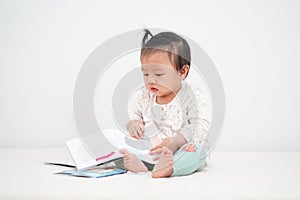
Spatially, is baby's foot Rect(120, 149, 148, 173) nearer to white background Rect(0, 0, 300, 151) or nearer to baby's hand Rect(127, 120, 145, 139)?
baby's hand Rect(127, 120, 145, 139)

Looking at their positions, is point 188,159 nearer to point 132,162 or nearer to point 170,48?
point 132,162

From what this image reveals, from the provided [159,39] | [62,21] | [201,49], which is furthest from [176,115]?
[62,21]

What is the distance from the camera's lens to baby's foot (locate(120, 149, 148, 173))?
125 cm

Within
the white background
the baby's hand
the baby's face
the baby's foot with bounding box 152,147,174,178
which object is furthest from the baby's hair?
the white background

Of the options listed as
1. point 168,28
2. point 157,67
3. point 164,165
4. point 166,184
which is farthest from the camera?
point 168,28

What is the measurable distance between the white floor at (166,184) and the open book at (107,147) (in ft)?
0.29

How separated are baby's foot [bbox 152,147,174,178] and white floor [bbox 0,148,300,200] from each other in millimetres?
34

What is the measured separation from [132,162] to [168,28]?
2.85 feet

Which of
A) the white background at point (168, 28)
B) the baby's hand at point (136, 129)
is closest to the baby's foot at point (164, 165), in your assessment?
the baby's hand at point (136, 129)

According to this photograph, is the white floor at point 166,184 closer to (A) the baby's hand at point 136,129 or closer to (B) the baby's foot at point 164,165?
(B) the baby's foot at point 164,165

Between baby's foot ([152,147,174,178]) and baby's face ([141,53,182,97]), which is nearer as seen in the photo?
baby's foot ([152,147,174,178])

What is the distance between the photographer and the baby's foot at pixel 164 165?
1.17 meters

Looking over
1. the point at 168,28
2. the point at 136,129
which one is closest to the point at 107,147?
the point at 136,129

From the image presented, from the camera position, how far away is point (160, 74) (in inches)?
53.5
